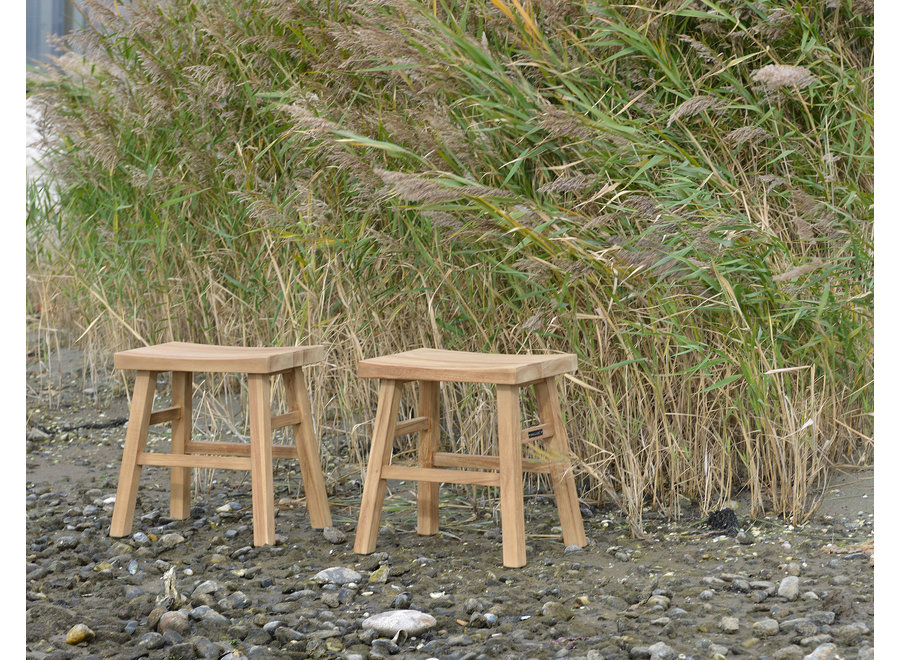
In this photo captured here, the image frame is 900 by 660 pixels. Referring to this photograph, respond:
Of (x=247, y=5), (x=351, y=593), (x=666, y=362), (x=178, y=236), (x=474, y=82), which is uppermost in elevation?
(x=247, y=5)

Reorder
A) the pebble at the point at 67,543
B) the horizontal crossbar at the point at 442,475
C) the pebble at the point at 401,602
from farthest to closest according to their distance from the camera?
the pebble at the point at 67,543, the horizontal crossbar at the point at 442,475, the pebble at the point at 401,602

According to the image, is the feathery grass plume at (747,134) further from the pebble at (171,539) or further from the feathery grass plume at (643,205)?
the pebble at (171,539)

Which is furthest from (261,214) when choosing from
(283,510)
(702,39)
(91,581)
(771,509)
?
(771,509)

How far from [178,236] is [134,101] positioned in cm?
53

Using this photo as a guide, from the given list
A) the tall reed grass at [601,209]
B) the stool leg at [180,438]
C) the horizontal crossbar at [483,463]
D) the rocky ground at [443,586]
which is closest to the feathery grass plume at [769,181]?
the tall reed grass at [601,209]

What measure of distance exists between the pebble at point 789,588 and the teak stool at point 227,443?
4.16 ft

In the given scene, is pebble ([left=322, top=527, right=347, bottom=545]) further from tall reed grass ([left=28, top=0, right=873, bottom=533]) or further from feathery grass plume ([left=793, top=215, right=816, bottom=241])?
feathery grass plume ([left=793, top=215, right=816, bottom=241])

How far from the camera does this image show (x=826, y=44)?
116 inches

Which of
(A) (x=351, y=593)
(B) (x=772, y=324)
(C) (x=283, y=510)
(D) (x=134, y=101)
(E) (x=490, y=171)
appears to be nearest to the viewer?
(A) (x=351, y=593)

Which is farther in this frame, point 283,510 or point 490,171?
point 283,510

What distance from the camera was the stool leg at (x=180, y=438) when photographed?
298cm

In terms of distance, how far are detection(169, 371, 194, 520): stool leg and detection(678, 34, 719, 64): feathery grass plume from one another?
1.70m

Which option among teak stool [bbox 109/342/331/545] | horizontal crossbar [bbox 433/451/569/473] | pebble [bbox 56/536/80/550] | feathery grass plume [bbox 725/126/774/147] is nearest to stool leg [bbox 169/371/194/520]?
teak stool [bbox 109/342/331/545]

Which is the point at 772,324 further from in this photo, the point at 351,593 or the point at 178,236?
the point at 178,236
